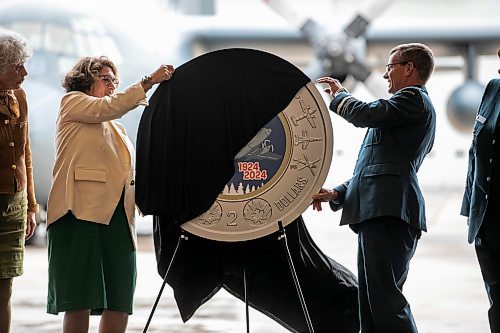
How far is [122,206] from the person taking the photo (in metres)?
2.77

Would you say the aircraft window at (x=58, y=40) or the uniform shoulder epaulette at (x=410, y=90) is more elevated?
the aircraft window at (x=58, y=40)

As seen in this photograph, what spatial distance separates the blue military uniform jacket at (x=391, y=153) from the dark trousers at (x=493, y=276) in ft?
0.73

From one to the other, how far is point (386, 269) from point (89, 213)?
1011mm

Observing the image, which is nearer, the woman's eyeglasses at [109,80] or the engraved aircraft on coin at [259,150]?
the engraved aircraft on coin at [259,150]

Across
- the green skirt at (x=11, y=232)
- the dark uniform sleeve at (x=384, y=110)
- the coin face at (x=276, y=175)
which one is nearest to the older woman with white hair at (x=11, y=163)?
the green skirt at (x=11, y=232)

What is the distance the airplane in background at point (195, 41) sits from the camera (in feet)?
27.6

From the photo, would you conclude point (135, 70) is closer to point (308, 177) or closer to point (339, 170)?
point (308, 177)

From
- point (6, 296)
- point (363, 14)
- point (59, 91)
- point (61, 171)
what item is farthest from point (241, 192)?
point (363, 14)

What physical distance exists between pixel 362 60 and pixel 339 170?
10.1 meters

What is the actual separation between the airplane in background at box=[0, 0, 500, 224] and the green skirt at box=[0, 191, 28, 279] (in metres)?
5.58

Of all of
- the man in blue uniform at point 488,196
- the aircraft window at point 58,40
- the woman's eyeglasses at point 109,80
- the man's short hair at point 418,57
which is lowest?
the man in blue uniform at point 488,196

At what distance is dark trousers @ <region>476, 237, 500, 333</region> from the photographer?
2707mm

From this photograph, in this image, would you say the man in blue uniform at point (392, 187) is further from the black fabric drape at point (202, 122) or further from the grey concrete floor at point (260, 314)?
the grey concrete floor at point (260, 314)

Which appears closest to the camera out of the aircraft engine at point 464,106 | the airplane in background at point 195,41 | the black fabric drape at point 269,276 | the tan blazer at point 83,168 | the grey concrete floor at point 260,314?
the tan blazer at point 83,168
